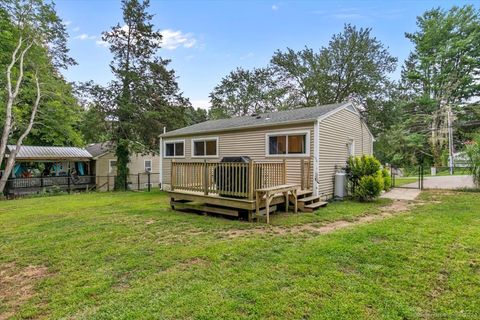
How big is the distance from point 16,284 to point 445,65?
102 ft

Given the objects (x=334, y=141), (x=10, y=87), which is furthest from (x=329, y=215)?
(x=10, y=87)

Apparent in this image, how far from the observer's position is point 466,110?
22750 millimetres

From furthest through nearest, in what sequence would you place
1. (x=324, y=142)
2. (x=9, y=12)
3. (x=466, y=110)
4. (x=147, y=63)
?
(x=466, y=110) → (x=147, y=63) → (x=9, y=12) → (x=324, y=142)

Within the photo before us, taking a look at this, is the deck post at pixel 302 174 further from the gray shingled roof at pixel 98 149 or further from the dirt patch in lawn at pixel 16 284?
the gray shingled roof at pixel 98 149

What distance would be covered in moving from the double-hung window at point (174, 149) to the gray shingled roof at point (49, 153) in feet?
28.1

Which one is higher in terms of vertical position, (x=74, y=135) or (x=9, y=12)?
(x=9, y=12)

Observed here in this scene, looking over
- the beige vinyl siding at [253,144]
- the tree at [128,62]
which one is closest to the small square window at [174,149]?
the beige vinyl siding at [253,144]

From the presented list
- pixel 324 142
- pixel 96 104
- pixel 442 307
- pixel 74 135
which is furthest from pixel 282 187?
pixel 74 135

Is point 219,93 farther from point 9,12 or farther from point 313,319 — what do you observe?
point 313,319

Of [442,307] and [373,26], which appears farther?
[373,26]

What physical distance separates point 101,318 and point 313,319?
1.93m

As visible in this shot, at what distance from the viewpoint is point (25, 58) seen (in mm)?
13805

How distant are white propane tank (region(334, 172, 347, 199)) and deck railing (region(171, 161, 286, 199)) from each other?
304cm

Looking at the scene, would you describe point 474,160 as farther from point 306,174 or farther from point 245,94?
point 245,94
